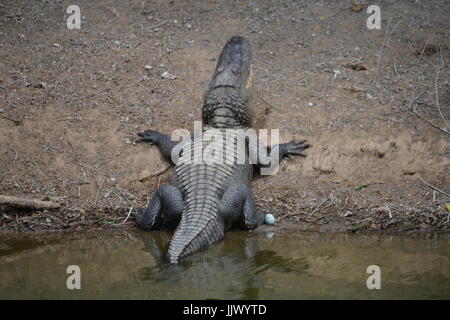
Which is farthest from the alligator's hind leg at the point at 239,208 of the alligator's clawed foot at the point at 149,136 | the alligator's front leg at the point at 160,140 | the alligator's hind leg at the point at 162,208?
the alligator's clawed foot at the point at 149,136

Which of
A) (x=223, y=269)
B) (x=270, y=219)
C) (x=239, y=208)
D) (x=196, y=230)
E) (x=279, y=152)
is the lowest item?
(x=223, y=269)

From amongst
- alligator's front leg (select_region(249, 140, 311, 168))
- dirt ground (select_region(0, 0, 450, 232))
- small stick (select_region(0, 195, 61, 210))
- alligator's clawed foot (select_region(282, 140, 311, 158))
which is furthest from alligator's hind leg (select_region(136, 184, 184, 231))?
alligator's clawed foot (select_region(282, 140, 311, 158))

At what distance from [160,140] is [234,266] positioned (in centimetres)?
211

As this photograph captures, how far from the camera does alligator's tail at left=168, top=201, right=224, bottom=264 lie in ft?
15.2

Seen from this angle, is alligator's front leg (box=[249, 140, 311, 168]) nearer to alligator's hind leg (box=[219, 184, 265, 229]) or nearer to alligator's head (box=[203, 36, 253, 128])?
alligator's head (box=[203, 36, 253, 128])

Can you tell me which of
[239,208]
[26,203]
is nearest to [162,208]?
[239,208]

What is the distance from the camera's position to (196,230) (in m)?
4.81

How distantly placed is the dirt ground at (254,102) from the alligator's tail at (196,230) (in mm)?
661

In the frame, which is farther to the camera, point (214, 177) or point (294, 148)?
point (294, 148)

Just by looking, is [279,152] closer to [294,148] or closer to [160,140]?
[294,148]

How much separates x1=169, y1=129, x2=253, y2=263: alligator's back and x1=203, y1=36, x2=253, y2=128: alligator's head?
0.76ft
